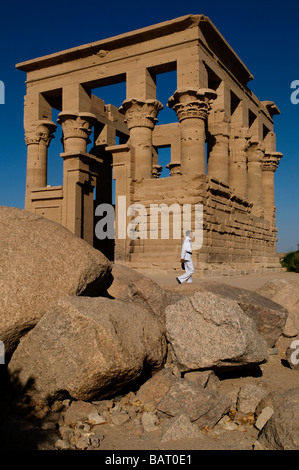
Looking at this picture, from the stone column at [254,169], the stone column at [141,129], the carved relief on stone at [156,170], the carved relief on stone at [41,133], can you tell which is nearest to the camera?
the stone column at [141,129]

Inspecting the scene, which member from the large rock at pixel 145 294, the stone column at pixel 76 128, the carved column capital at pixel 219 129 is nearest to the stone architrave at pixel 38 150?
the stone column at pixel 76 128

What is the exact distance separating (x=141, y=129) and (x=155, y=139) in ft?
23.5

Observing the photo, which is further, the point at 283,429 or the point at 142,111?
the point at 142,111

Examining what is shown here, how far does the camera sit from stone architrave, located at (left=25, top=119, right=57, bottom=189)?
2002cm

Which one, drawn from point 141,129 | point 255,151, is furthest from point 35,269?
point 255,151

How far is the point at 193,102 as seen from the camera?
51.5 ft

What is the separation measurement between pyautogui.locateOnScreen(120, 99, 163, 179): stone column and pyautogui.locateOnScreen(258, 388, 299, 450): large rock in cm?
1388

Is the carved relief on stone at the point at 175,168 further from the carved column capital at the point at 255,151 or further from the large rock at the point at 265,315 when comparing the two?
the large rock at the point at 265,315

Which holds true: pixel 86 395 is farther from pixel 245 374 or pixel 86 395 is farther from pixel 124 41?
pixel 124 41

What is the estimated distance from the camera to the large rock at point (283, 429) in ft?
10.6

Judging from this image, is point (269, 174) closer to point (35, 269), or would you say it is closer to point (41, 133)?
point (41, 133)

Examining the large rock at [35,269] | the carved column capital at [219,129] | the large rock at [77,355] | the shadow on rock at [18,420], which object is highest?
the carved column capital at [219,129]

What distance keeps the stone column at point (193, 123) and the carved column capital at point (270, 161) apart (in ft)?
37.0

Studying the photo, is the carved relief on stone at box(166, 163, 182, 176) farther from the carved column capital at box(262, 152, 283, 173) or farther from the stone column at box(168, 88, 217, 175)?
the stone column at box(168, 88, 217, 175)
